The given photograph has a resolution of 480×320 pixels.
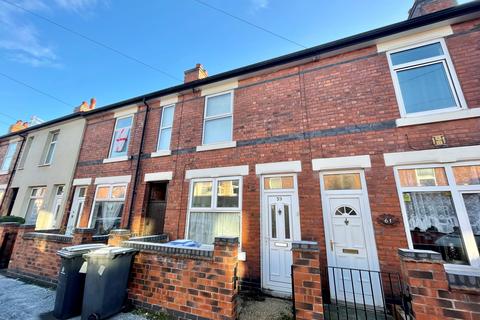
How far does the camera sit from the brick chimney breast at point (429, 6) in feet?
17.7

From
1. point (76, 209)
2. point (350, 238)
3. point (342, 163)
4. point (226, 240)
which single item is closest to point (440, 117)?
point (342, 163)

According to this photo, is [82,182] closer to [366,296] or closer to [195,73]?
[195,73]

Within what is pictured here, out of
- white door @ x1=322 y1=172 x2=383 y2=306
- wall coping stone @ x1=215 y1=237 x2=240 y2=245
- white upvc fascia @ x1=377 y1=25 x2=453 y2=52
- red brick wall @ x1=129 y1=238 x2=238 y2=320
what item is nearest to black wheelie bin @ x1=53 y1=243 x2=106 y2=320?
red brick wall @ x1=129 y1=238 x2=238 y2=320

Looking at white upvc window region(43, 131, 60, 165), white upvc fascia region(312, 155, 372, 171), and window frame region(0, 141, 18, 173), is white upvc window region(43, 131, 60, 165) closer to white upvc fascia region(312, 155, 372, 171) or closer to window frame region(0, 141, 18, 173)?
window frame region(0, 141, 18, 173)

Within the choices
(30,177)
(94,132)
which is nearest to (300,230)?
(94,132)

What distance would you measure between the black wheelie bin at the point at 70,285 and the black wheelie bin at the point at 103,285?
1.48 ft

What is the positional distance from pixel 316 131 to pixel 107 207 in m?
8.12

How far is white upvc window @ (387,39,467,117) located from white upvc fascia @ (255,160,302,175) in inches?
107

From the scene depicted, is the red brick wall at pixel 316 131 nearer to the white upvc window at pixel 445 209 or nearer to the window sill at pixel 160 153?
the window sill at pixel 160 153

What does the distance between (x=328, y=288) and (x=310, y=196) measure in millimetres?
1993

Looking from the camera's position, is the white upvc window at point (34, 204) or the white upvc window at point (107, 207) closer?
the white upvc window at point (107, 207)

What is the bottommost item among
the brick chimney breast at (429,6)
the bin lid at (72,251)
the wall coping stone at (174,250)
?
the bin lid at (72,251)

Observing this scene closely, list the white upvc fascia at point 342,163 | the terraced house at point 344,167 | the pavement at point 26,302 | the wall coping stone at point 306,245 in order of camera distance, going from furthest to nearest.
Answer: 1. the white upvc fascia at point 342,163
2. the terraced house at point 344,167
3. the pavement at point 26,302
4. the wall coping stone at point 306,245

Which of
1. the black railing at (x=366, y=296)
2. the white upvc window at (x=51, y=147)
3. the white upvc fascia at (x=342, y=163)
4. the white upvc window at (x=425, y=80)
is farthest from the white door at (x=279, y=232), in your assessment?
the white upvc window at (x=51, y=147)
